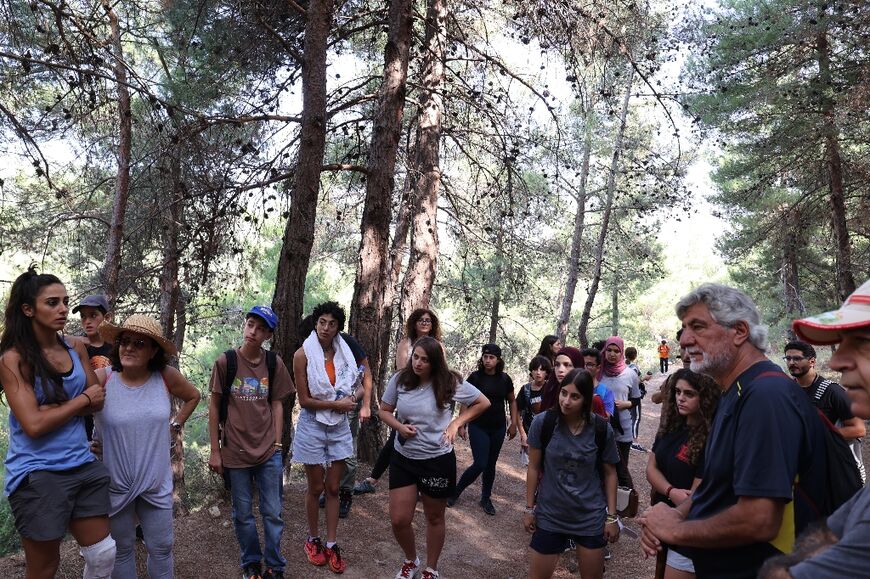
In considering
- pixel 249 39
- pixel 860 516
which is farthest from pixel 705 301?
pixel 249 39

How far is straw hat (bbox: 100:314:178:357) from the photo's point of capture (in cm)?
359

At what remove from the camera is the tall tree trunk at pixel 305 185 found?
19.3 ft

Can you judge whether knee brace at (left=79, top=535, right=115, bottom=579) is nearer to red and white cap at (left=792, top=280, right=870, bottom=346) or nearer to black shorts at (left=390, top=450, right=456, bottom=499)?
black shorts at (left=390, top=450, right=456, bottom=499)

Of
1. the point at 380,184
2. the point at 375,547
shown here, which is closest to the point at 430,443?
the point at 375,547

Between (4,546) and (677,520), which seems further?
(4,546)

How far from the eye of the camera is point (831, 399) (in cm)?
471

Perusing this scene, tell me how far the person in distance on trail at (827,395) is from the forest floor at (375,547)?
7.47 ft

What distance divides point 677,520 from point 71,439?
2.90 m

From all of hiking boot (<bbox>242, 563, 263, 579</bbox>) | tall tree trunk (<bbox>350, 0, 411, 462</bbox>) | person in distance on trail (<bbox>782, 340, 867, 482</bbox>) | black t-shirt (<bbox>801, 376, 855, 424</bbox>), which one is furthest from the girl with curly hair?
tall tree trunk (<bbox>350, 0, 411, 462</bbox>)

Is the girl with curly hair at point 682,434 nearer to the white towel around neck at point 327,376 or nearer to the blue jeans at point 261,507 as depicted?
the white towel around neck at point 327,376

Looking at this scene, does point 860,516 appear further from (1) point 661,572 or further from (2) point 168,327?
(2) point 168,327

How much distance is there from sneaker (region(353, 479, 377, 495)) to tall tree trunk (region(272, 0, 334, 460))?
6.18 feet

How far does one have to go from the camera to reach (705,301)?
2.38 m

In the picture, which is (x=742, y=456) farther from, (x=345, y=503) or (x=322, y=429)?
(x=345, y=503)
